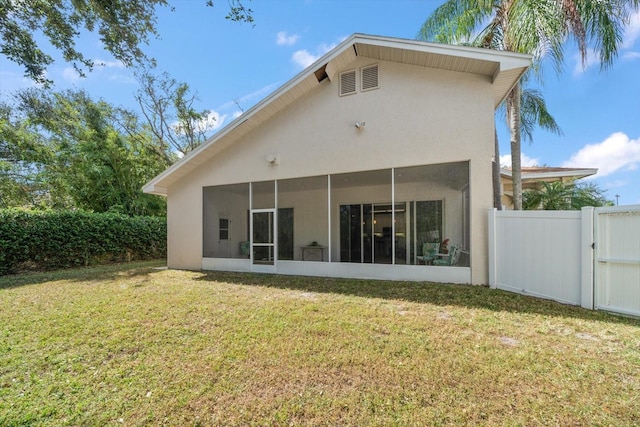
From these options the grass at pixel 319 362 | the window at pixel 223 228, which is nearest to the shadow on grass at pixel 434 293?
the grass at pixel 319 362

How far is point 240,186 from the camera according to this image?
32.7 ft

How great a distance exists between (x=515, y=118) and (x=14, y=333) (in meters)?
13.0

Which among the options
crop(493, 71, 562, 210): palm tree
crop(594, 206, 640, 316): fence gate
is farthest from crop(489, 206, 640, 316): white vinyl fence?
crop(493, 71, 562, 210): palm tree

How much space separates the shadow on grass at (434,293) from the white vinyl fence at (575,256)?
0.25 m

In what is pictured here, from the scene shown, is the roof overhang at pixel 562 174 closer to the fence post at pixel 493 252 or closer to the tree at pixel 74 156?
the fence post at pixel 493 252

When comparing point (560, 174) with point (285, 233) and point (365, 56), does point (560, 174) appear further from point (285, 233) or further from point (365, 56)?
point (285, 233)

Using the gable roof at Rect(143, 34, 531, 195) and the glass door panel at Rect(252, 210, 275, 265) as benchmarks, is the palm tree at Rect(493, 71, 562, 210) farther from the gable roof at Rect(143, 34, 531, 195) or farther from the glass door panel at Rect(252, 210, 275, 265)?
the glass door panel at Rect(252, 210, 275, 265)

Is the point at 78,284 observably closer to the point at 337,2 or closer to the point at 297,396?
the point at 297,396

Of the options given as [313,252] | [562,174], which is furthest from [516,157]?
[313,252]

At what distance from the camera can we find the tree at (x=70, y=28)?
316 inches

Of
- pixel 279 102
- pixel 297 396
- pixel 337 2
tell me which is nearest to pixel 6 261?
pixel 279 102

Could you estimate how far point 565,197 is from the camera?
1021 centimetres

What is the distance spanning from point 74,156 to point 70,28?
10747 millimetres

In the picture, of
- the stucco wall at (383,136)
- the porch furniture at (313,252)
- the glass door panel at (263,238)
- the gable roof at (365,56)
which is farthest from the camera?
the porch furniture at (313,252)
